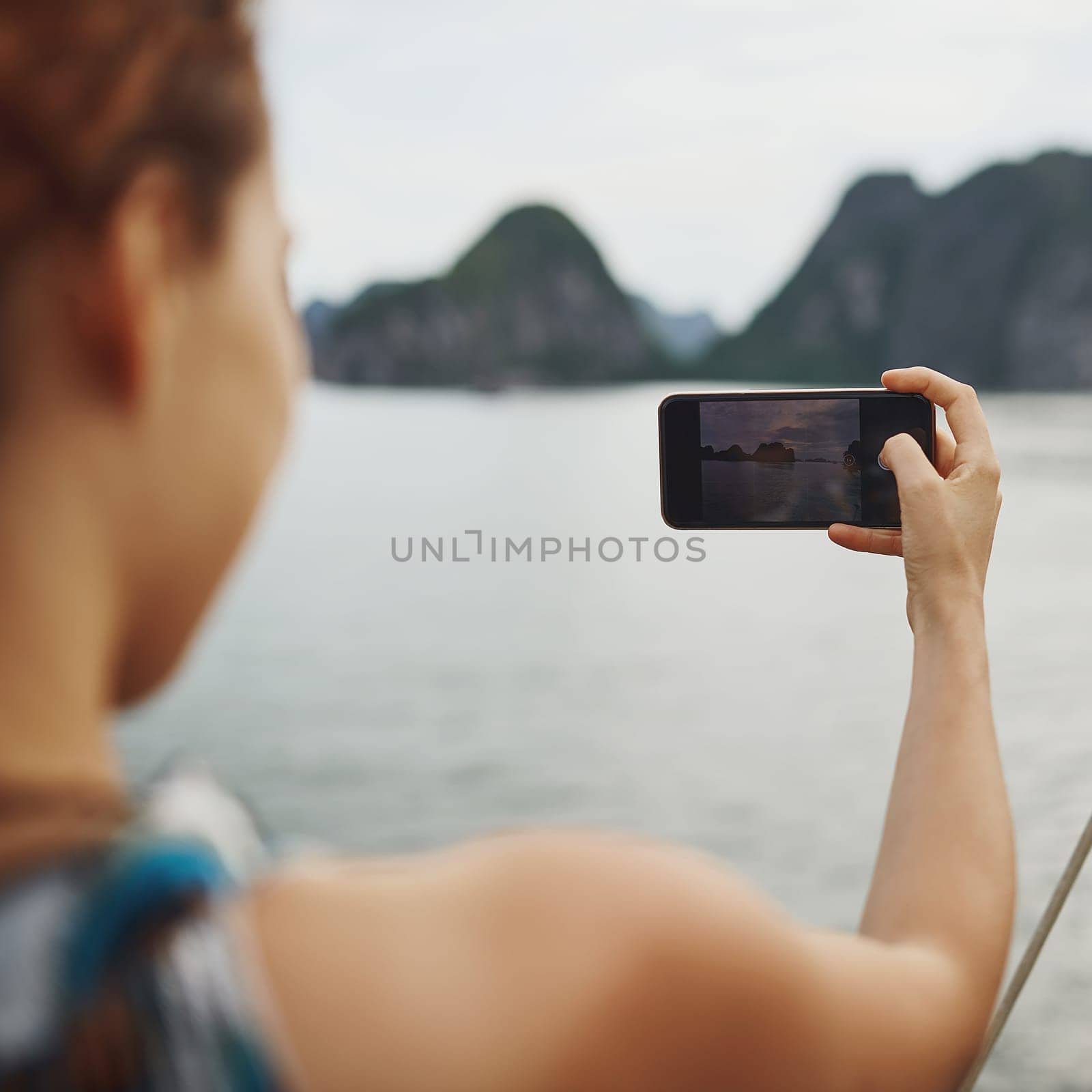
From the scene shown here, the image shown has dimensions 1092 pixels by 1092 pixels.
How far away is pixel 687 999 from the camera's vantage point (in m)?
0.36

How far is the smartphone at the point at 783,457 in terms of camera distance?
3.01 ft

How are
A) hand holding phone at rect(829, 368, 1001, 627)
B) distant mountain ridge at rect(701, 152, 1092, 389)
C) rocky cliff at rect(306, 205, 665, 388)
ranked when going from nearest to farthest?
1. hand holding phone at rect(829, 368, 1001, 627)
2. distant mountain ridge at rect(701, 152, 1092, 389)
3. rocky cliff at rect(306, 205, 665, 388)

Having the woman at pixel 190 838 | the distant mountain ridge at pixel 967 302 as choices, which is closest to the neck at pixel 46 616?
the woman at pixel 190 838

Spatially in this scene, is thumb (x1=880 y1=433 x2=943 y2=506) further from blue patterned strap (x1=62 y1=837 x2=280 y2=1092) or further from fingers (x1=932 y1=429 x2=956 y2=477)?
blue patterned strap (x1=62 y1=837 x2=280 y2=1092)

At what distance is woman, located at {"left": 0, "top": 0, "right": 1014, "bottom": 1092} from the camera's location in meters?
0.30

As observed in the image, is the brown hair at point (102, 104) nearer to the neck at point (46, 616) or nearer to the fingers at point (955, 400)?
the neck at point (46, 616)

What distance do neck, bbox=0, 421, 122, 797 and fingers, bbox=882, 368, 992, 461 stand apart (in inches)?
20.4

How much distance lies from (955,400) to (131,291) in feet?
1.84

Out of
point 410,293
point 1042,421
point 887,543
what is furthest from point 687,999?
point 410,293

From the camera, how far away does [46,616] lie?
33 cm

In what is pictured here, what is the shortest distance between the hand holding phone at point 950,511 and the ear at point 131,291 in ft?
1.29

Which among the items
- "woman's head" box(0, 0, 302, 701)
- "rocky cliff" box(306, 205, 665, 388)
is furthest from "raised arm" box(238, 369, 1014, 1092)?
"rocky cliff" box(306, 205, 665, 388)

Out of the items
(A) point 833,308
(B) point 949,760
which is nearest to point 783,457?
(B) point 949,760

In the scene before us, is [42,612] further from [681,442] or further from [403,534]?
[403,534]
